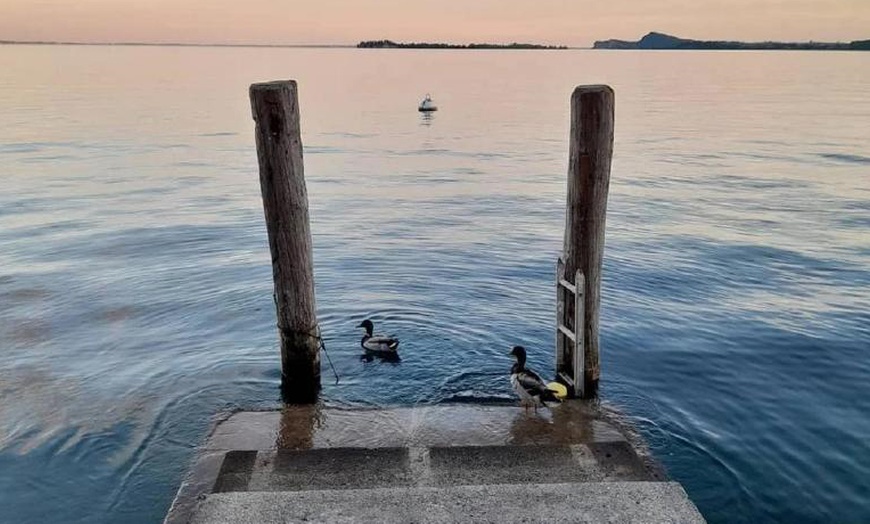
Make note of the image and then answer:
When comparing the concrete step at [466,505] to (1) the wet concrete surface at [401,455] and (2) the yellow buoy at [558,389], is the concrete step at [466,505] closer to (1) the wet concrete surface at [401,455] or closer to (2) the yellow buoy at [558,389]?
(1) the wet concrete surface at [401,455]

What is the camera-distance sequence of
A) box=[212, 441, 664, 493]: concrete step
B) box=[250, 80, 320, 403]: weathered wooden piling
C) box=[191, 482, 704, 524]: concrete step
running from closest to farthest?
box=[191, 482, 704, 524]: concrete step < box=[212, 441, 664, 493]: concrete step < box=[250, 80, 320, 403]: weathered wooden piling

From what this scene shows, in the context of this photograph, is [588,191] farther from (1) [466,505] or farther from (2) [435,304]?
(2) [435,304]

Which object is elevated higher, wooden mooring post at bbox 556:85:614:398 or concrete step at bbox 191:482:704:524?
wooden mooring post at bbox 556:85:614:398

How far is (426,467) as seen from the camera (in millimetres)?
8055

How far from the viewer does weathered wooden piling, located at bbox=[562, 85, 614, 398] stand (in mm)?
9297

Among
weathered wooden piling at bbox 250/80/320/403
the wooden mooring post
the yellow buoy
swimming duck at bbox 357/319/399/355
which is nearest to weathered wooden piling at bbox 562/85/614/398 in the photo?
the wooden mooring post

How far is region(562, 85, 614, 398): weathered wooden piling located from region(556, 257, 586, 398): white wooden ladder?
8cm

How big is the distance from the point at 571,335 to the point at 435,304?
19.7ft

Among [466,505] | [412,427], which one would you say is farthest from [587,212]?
[466,505]

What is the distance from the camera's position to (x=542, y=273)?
18672 mm

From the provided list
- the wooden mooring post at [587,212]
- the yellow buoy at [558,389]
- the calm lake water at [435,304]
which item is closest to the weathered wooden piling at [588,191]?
the wooden mooring post at [587,212]

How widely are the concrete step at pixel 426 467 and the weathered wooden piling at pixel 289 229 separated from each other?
2118 millimetres

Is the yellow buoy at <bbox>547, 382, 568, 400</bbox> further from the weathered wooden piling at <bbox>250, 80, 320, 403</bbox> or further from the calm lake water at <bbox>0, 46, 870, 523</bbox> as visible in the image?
the weathered wooden piling at <bbox>250, 80, 320, 403</bbox>

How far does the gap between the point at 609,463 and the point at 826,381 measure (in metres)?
6.00
